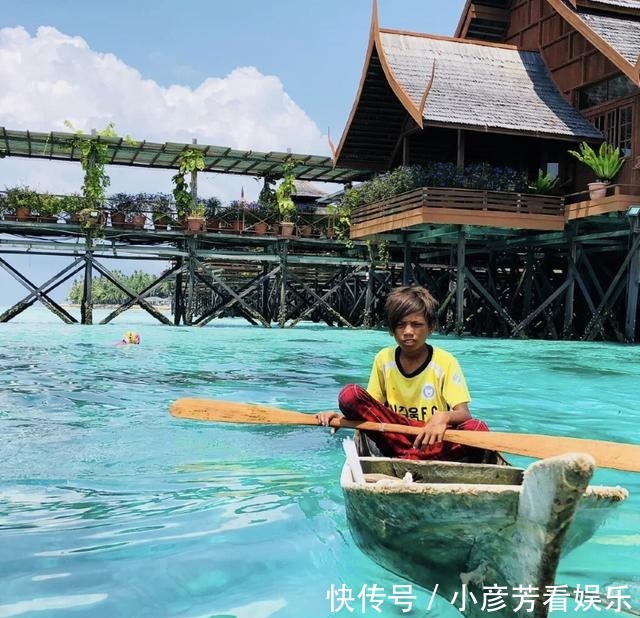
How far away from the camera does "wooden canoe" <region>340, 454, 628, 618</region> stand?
6.40 feet

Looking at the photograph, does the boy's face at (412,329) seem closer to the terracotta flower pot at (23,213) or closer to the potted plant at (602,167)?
the potted plant at (602,167)

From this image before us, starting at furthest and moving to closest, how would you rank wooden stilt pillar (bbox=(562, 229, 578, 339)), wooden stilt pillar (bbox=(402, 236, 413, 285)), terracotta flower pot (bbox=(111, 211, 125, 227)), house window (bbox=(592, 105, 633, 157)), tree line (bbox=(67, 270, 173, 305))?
tree line (bbox=(67, 270, 173, 305)), terracotta flower pot (bbox=(111, 211, 125, 227)), wooden stilt pillar (bbox=(402, 236, 413, 285)), wooden stilt pillar (bbox=(562, 229, 578, 339)), house window (bbox=(592, 105, 633, 157))

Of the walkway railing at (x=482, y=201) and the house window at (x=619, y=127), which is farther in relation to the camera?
the house window at (x=619, y=127)

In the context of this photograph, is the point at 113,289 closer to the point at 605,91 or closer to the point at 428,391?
the point at 605,91

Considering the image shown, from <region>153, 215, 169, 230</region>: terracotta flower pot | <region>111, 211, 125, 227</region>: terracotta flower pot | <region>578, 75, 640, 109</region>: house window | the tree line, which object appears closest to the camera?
<region>578, 75, 640, 109</region>: house window

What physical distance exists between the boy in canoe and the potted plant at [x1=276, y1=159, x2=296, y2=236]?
17534 millimetres

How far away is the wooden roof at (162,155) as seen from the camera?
19.6m

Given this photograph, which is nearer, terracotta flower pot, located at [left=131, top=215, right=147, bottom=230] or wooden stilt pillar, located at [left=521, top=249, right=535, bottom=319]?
wooden stilt pillar, located at [left=521, top=249, right=535, bottom=319]

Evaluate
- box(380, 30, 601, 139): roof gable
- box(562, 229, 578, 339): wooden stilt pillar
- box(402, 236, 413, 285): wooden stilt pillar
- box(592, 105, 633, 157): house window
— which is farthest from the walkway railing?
box(402, 236, 413, 285): wooden stilt pillar

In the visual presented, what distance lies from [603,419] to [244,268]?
23.5 meters

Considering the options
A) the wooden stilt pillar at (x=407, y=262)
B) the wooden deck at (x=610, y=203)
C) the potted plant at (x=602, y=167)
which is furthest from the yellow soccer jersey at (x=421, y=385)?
the wooden stilt pillar at (x=407, y=262)

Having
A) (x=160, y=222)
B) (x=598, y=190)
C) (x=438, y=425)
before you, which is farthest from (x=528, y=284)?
(x=438, y=425)

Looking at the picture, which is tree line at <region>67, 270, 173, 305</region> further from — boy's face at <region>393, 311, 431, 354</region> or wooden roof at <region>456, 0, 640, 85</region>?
boy's face at <region>393, 311, 431, 354</region>

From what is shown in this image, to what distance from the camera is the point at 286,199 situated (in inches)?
838
